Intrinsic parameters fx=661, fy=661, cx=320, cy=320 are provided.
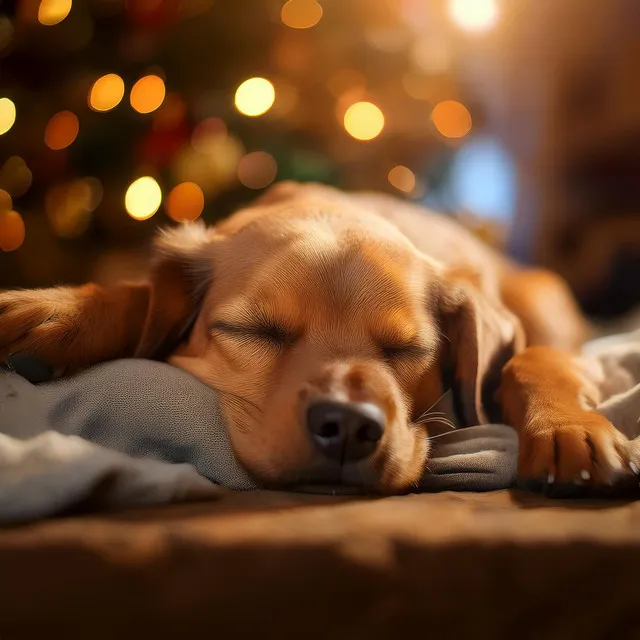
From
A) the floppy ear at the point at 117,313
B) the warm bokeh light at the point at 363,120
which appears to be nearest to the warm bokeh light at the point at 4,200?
the floppy ear at the point at 117,313

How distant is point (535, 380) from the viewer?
5.39 ft

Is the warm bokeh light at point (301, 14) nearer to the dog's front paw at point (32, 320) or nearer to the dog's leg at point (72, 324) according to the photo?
the dog's leg at point (72, 324)

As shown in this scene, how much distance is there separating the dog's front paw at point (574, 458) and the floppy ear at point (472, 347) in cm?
35

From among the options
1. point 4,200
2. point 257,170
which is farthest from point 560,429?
point 4,200

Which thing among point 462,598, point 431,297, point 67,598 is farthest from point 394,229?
point 67,598

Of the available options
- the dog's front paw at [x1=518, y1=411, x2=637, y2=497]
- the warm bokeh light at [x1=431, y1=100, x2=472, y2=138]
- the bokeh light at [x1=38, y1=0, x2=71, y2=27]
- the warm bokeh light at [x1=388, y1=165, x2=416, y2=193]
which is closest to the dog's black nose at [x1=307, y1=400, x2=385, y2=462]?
the dog's front paw at [x1=518, y1=411, x2=637, y2=497]

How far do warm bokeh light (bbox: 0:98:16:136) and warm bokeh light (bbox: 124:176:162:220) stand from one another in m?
0.55

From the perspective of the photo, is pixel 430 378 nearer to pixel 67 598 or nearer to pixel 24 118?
pixel 67 598

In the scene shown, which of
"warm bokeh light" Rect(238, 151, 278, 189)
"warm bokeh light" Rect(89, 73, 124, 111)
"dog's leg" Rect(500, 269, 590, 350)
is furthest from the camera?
"warm bokeh light" Rect(238, 151, 278, 189)

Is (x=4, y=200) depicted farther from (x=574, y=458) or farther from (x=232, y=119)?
(x=574, y=458)

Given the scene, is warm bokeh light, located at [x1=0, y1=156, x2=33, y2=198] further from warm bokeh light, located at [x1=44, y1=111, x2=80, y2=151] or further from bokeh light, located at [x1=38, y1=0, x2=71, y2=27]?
bokeh light, located at [x1=38, y1=0, x2=71, y2=27]

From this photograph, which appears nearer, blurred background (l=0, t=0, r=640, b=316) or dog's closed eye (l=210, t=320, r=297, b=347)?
dog's closed eye (l=210, t=320, r=297, b=347)

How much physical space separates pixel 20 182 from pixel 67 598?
8.36 feet

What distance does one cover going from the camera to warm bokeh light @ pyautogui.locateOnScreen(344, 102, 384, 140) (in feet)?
11.0
